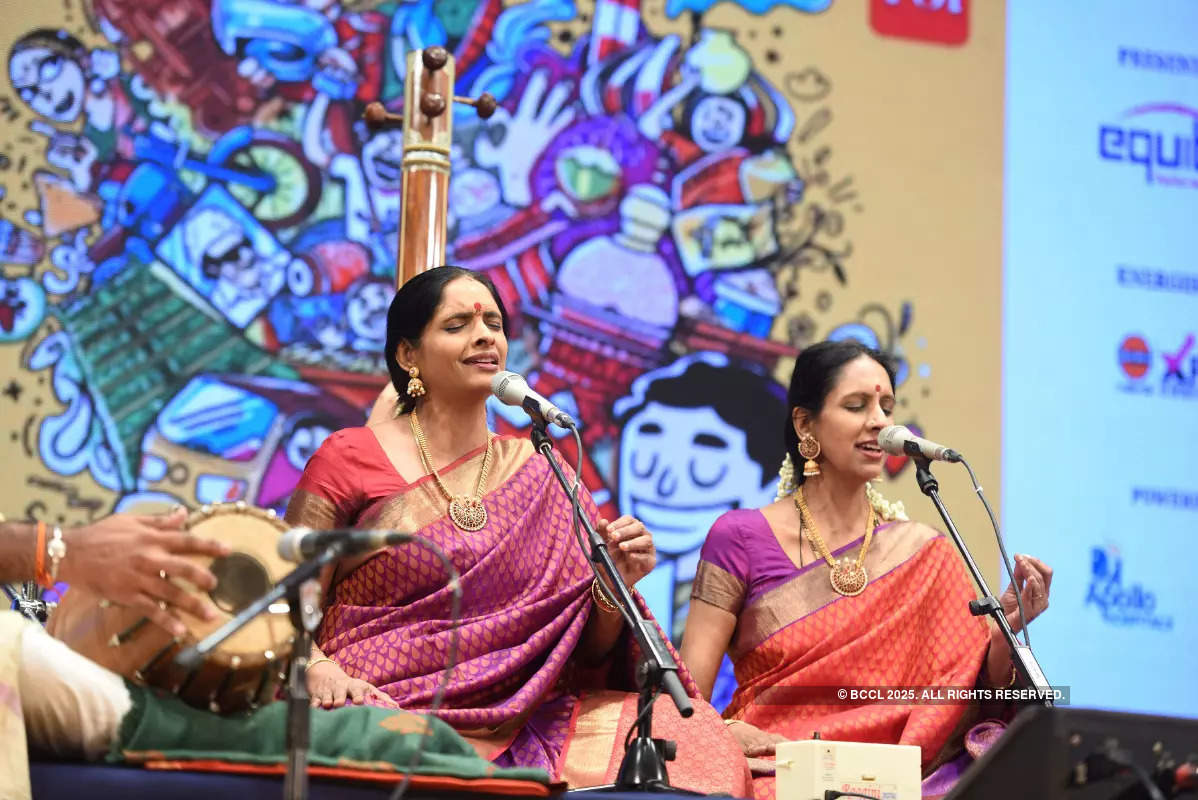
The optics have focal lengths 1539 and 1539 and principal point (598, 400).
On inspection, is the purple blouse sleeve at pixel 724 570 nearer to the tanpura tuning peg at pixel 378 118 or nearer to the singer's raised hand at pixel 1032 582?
the singer's raised hand at pixel 1032 582

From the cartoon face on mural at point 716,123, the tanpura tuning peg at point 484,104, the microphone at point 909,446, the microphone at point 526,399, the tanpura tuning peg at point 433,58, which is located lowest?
the microphone at point 909,446

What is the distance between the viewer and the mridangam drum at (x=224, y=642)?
2557 mm

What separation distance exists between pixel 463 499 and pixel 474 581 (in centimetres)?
24

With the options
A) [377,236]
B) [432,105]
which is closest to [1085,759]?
[432,105]

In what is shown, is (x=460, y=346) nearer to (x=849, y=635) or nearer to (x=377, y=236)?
(x=849, y=635)

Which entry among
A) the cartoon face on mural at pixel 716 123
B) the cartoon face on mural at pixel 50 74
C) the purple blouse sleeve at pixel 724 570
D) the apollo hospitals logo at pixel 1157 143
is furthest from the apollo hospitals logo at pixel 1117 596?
the cartoon face on mural at pixel 50 74

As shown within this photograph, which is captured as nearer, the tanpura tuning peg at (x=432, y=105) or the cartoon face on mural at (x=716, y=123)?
the tanpura tuning peg at (x=432, y=105)

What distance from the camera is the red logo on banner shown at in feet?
20.6

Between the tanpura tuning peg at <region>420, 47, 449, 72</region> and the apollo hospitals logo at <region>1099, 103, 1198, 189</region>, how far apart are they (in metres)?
2.98

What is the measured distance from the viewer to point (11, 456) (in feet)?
16.7

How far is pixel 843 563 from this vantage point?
4219 millimetres

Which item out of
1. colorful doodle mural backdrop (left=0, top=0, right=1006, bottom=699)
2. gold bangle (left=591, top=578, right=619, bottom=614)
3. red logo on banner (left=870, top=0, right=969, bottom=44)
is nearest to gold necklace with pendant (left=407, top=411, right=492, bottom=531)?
gold bangle (left=591, top=578, right=619, bottom=614)

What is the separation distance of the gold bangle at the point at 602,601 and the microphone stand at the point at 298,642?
1.34 metres

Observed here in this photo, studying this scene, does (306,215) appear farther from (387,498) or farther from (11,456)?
(387,498)
